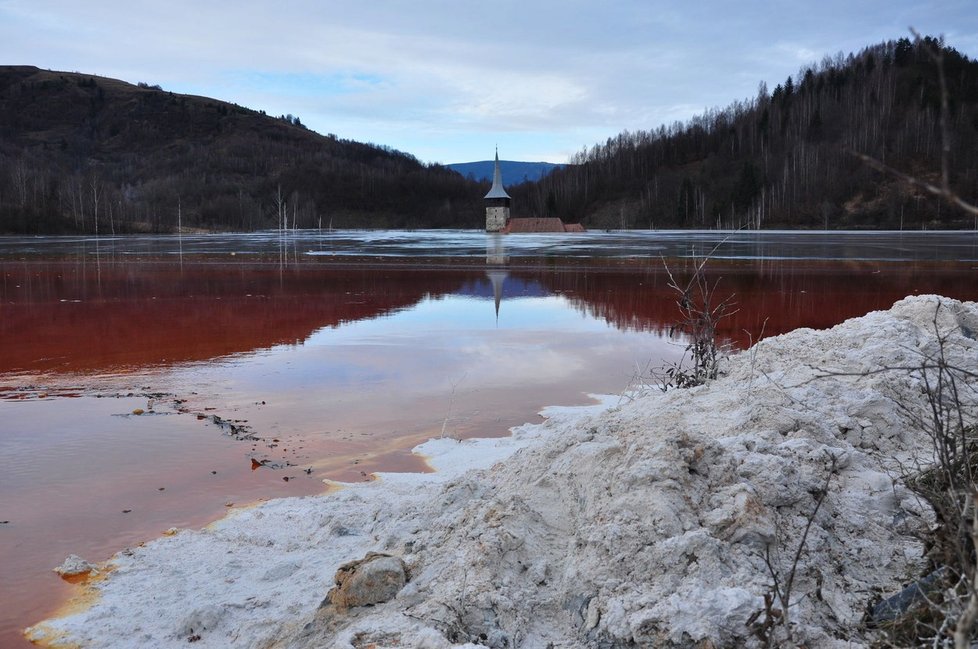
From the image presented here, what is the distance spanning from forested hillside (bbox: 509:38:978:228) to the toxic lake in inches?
2984

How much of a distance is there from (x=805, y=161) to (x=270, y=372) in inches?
4379

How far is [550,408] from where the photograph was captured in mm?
8727

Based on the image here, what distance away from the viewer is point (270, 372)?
1059 centimetres

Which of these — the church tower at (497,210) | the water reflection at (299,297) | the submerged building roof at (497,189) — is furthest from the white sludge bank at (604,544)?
the submerged building roof at (497,189)

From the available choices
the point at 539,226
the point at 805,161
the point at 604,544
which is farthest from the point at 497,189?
the point at 604,544

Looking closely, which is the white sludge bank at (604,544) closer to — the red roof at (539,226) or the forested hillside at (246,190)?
the red roof at (539,226)

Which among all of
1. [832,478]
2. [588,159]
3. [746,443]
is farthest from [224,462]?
[588,159]

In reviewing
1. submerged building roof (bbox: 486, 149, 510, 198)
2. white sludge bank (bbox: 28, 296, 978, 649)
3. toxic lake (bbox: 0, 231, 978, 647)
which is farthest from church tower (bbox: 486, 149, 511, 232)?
white sludge bank (bbox: 28, 296, 978, 649)

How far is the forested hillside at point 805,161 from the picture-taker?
96.8 m

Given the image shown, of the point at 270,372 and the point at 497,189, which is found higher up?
the point at 497,189

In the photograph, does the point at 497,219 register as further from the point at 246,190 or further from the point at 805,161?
the point at 246,190

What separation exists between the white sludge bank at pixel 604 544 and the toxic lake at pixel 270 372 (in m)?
0.80

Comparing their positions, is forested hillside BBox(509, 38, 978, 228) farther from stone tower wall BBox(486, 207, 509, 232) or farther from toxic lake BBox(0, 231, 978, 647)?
toxic lake BBox(0, 231, 978, 647)

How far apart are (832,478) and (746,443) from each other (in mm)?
475
